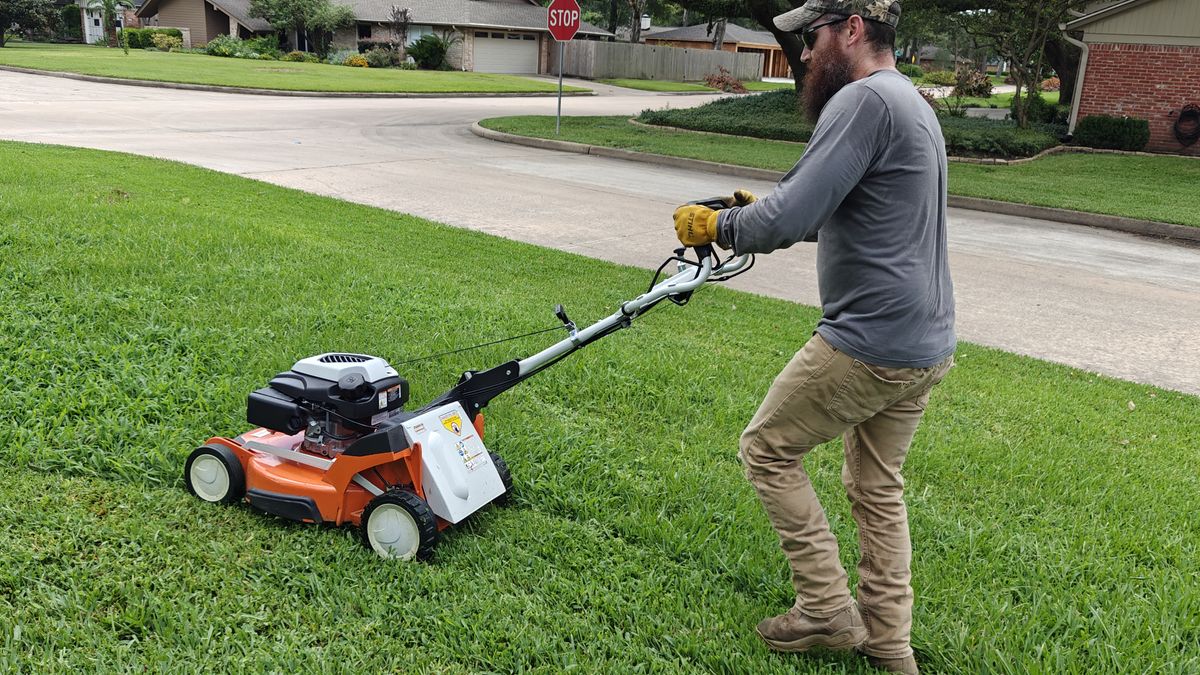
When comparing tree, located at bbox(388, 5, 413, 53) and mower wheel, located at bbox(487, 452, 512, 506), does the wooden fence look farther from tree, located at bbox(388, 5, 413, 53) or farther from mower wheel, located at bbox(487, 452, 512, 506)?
mower wheel, located at bbox(487, 452, 512, 506)

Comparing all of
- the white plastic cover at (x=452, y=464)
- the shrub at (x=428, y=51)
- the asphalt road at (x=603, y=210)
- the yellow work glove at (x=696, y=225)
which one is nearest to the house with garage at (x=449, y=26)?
the shrub at (x=428, y=51)

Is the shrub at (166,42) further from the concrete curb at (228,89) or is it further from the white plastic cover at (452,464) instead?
the white plastic cover at (452,464)

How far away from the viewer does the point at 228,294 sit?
594 centimetres

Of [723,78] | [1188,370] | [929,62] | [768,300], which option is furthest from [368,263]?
[929,62]

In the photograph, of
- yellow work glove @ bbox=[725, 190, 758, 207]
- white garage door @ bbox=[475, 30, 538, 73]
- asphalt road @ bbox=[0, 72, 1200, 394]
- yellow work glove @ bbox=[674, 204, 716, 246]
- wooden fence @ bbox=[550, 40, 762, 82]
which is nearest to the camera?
yellow work glove @ bbox=[674, 204, 716, 246]

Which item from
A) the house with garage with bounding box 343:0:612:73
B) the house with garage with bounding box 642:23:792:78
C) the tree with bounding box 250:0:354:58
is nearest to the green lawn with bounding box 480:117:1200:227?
the house with garage with bounding box 343:0:612:73

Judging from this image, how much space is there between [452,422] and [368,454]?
318 mm

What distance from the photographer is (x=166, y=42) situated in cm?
4816

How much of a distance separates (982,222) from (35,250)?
36.0 ft

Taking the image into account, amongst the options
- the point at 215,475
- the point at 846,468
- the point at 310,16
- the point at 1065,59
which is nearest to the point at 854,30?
the point at 846,468

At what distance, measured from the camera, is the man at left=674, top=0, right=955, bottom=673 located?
243 cm

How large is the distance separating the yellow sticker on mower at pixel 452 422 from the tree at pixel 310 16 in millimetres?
47263

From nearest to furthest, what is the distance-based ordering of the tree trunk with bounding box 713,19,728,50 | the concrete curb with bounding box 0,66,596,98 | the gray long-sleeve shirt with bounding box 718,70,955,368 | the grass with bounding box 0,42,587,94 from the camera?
the gray long-sleeve shirt with bounding box 718,70,955,368 < the concrete curb with bounding box 0,66,596,98 < the grass with bounding box 0,42,587,94 < the tree trunk with bounding box 713,19,728,50

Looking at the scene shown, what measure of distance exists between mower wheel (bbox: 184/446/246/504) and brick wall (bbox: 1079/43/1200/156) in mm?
22463
